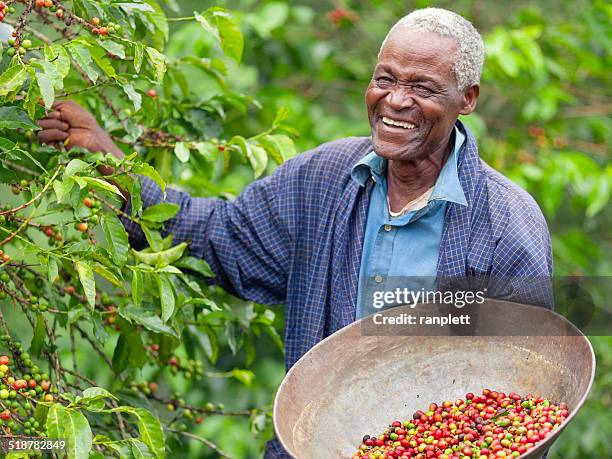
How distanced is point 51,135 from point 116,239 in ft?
1.24

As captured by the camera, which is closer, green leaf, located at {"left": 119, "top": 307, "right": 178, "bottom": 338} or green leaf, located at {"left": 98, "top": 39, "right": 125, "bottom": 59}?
green leaf, located at {"left": 98, "top": 39, "right": 125, "bottom": 59}

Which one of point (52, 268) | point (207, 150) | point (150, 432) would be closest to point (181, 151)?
point (207, 150)

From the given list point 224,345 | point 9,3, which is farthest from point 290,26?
point 9,3

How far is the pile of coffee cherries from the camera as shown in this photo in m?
2.06

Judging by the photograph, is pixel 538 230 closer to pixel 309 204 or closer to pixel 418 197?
pixel 418 197

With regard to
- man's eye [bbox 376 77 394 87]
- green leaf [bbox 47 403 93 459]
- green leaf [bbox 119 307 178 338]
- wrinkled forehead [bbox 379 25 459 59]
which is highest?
wrinkled forehead [bbox 379 25 459 59]

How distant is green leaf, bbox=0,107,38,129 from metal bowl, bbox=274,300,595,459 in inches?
29.0

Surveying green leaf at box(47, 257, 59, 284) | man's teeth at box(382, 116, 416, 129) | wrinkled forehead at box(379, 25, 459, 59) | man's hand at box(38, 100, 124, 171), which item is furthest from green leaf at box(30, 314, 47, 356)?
wrinkled forehead at box(379, 25, 459, 59)

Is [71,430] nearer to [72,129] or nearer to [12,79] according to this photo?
[12,79]

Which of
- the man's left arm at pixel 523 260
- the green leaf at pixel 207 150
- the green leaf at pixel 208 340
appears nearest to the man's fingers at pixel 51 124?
the green leaf at pixel 207 150

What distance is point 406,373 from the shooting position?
2355 millimetres

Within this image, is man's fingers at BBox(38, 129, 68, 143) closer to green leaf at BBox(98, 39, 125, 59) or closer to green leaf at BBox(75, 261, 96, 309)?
green leaf at BBox(98, 39, 125, 59)

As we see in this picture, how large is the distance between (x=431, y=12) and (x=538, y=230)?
1.79 ft

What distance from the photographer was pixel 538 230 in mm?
2387
